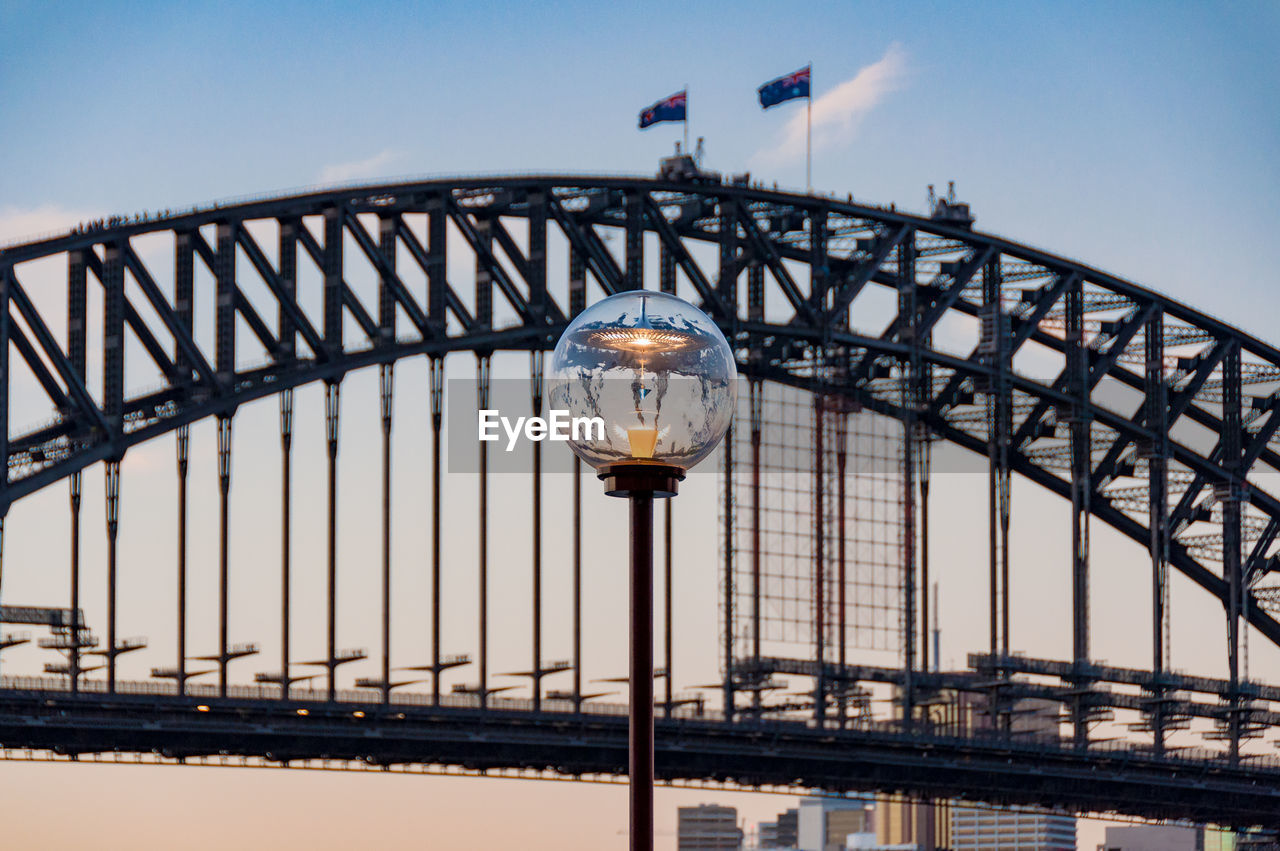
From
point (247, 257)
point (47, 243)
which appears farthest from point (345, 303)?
point (47, 243)

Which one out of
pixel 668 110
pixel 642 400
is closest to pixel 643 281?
pixel 668 110

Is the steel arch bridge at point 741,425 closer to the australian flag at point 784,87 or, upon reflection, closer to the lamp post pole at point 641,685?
the australian flag at point 784,87

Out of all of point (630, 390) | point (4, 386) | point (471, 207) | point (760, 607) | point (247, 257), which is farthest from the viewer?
point (760, 607)

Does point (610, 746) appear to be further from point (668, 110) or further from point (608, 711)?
point (668, 110)

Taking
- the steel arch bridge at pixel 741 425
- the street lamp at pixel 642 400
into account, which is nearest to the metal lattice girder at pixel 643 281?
the steel arch bridge at pixel 741 425

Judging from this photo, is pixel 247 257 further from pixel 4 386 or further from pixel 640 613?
pixel 640 613

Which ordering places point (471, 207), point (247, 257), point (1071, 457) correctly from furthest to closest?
point (1071, 457) < point (471, 207) < point (247, 257)
